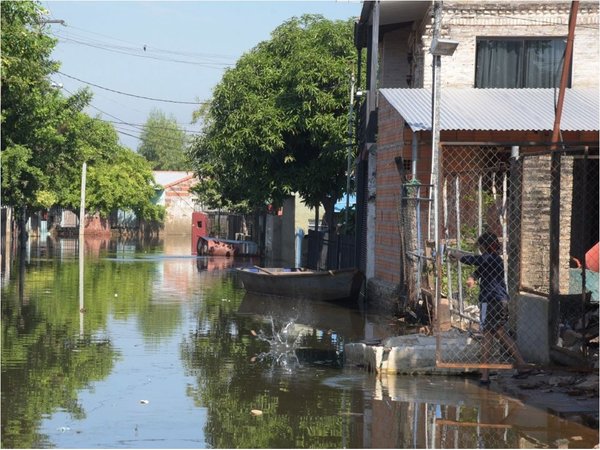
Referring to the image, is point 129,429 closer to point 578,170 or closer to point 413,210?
point 413,210

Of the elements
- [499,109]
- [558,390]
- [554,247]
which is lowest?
[558,390]

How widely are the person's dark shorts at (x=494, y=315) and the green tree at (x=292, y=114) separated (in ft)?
74.1

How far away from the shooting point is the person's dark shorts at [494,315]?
12.8 m

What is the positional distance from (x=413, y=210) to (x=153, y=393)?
9176 millimetres

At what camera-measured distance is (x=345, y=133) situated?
3588cm

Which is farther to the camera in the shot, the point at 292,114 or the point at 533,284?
the point at 292,114

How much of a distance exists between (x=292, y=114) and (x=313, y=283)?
13253mm

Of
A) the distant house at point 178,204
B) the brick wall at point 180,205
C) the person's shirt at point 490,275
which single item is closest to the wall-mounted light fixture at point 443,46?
the person's shirt at point 490,275

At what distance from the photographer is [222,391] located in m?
11.9

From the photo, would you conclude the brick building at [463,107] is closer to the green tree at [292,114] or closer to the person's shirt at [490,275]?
the person's shirt at [490,275]

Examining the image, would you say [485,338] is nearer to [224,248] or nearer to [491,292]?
[491,292]

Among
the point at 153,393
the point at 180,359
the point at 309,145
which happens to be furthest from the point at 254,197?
Answer: the point at 153,393

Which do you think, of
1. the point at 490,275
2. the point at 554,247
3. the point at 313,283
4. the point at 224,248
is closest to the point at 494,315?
the point at 490,275

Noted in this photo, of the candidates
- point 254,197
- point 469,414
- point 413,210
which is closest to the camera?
point 469,414
